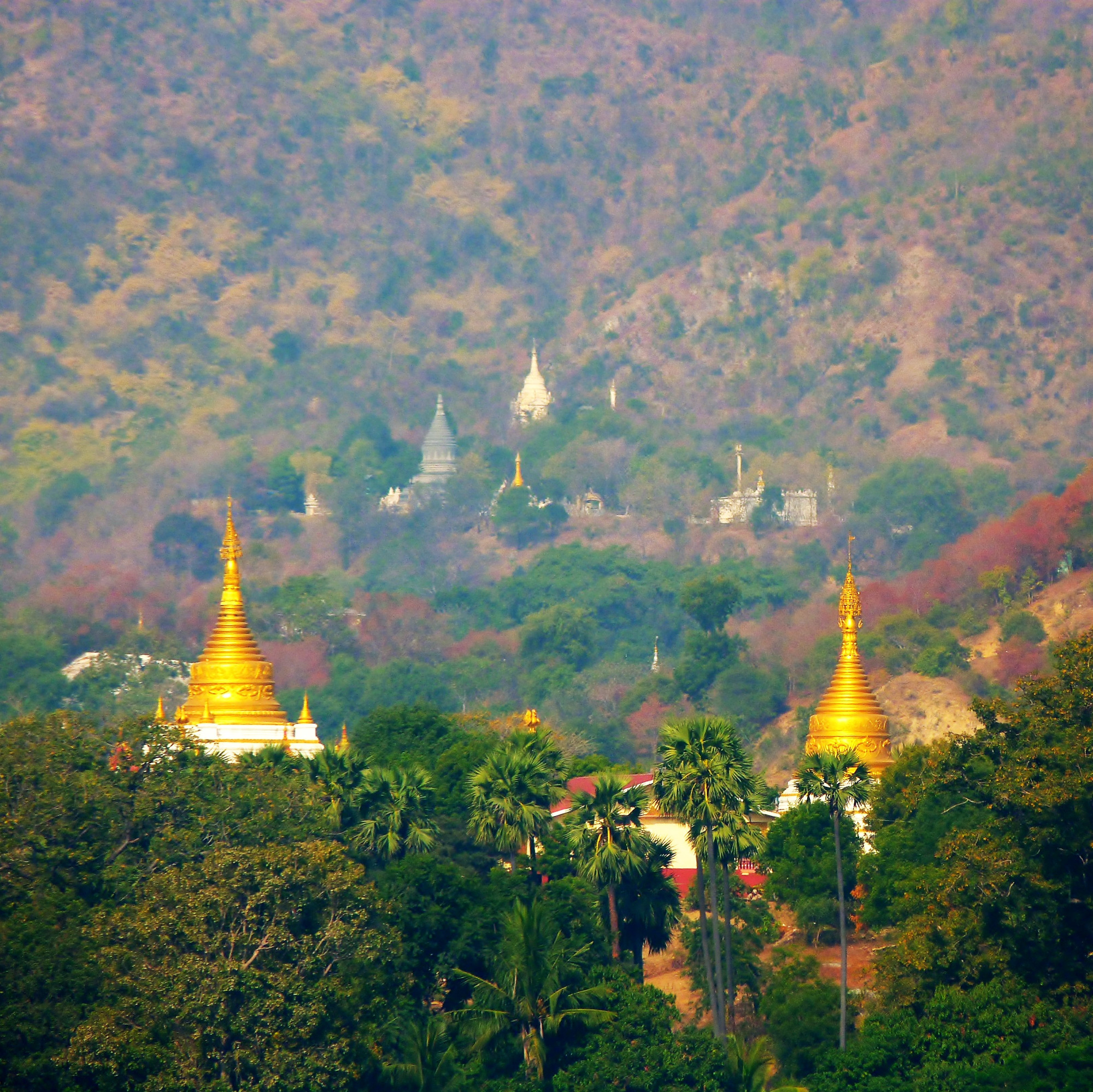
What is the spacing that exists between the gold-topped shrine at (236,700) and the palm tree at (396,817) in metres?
11.2

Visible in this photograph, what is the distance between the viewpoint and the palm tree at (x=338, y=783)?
236 ft

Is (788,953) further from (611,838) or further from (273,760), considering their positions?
(273,760)

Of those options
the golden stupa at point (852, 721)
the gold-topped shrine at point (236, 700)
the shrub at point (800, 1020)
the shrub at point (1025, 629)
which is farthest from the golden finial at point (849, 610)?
the shrub at point (1025, 629)

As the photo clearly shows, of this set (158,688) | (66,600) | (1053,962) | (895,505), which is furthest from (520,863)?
(895,505)

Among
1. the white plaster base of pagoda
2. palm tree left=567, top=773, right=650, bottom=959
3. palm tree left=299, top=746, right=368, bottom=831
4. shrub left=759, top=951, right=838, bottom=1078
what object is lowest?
shrub left=759, top=951, right=838, bottom=1078

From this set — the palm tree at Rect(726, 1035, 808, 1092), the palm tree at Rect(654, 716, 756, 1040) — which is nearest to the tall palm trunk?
the palm tree at Rect(654, 716, 756, 1040)

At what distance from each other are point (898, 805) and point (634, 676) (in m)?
79.2

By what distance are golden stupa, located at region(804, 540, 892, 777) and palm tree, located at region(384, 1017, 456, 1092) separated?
2579cm

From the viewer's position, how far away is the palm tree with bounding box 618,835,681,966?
7069cm

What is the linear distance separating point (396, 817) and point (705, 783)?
9461 millimetres

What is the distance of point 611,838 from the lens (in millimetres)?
69938

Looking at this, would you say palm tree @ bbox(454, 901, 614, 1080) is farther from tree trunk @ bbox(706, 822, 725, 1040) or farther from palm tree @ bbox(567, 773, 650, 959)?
palm tree @ bbox(567, 773, 650, 959)

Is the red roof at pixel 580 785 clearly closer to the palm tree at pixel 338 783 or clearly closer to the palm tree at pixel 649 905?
the palm tree at pixel 338 783

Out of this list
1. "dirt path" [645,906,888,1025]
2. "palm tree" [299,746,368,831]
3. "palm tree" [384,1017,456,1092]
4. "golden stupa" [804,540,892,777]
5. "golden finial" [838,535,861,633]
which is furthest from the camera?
"golden finial" [838,535,861,633]
